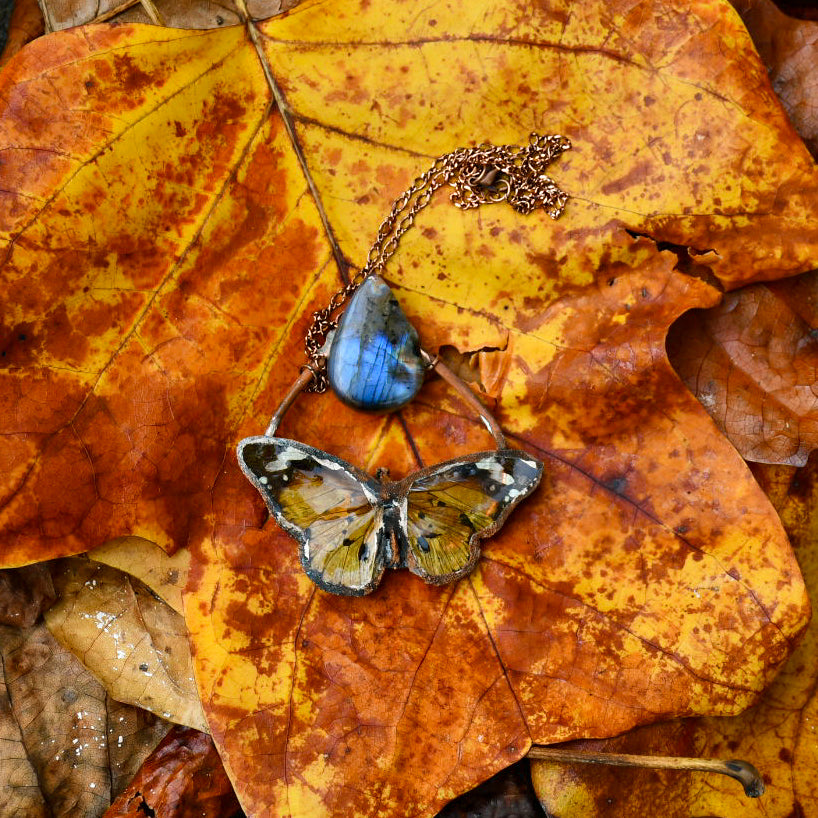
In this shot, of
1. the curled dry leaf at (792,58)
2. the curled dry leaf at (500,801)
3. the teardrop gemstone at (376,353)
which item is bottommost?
the curled dry leaf at (500,801)

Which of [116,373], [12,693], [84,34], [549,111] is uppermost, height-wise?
[84,34]

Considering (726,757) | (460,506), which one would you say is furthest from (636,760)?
(460,506)

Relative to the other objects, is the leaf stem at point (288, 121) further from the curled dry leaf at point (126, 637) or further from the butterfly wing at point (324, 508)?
the curled dry leaf at point (126, 637)

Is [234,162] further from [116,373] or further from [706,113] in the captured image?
[706,113]

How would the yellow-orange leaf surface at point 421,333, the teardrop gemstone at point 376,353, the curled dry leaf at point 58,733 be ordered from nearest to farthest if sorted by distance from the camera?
the yellow-orange leaf surface at point 421,333 < the teardrop gemstone at point 376,353 < the curled dry leaf at point 58,733

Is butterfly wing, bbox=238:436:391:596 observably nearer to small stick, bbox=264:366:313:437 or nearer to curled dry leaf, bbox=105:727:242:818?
small stick, bbox=264:366:313:437

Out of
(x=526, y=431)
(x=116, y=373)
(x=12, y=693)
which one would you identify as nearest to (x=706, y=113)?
(x=526, y=431)

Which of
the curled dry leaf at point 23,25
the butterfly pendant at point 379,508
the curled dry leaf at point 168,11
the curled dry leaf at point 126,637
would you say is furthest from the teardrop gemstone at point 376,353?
the curled dry leaf at point 23,25
